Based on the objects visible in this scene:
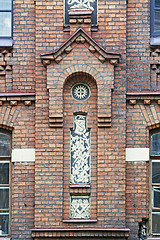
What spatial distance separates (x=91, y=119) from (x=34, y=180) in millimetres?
1607

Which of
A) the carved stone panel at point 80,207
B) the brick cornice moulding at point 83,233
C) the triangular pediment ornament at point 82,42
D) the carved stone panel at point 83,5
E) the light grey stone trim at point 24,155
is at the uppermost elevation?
the carved stone panel at point 83,5

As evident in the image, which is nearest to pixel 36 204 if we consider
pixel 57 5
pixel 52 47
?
pixel 52 47

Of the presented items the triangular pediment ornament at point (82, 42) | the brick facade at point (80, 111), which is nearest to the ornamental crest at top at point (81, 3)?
the brick facade at point (80, 111)

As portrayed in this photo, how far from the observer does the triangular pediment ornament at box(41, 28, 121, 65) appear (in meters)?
11.8

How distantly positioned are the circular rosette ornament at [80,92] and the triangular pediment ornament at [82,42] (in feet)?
1.98

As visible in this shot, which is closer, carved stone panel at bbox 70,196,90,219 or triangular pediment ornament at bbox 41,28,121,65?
carved stone panel at bbox 70,196,90,219

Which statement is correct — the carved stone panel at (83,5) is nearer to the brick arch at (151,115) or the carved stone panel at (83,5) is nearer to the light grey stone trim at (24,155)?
the brick arch at (151,115)

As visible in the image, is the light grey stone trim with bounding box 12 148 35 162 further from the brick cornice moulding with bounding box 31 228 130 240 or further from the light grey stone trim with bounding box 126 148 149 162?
the light grey stone trim with bounding box 126 148 149 162

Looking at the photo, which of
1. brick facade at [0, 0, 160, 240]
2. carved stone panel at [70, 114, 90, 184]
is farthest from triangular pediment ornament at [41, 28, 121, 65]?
carved stone panel at [70, 114, 90, 184]

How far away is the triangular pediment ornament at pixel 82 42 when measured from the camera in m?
11.8

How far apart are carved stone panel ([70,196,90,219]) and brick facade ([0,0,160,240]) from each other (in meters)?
0.10

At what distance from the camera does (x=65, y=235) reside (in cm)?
1143

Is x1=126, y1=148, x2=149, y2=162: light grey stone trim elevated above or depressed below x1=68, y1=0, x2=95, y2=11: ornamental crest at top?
below

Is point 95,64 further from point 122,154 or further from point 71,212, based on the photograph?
point 71,212
